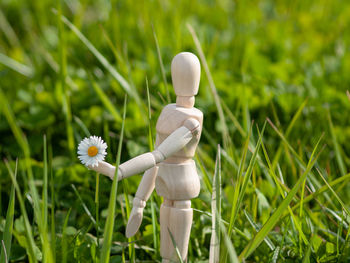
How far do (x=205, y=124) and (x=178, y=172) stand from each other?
1.09 metres

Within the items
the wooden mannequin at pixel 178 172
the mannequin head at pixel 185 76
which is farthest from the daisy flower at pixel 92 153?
the mannequin head at pixel 185 76

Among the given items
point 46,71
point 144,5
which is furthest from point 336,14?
point 46,71

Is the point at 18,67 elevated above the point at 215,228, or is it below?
above

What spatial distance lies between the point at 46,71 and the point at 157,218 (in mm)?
1602

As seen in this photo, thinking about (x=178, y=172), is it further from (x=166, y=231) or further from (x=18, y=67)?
(x=18, y=67)

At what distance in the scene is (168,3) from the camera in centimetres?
353

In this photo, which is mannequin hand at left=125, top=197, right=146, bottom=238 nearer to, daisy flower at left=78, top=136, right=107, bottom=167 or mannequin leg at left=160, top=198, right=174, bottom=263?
mannequin leg at left=160, top=198, right=174, bottom=263

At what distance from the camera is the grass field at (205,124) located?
4.65 feet

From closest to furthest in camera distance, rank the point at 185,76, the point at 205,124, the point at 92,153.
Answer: the point at 92,153, the point at 185,76, the point at 205,124

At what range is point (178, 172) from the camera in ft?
4.39

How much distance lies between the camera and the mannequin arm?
1.17 metres

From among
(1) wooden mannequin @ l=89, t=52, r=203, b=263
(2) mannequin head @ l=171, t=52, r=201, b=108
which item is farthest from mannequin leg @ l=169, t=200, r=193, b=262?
(2) mannequin head @ l=171, t=52, r=201, b=108

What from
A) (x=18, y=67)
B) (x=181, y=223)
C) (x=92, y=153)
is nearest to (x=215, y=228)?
(x=181, y=223)

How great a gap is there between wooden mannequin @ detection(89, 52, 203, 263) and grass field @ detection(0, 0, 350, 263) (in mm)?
78
